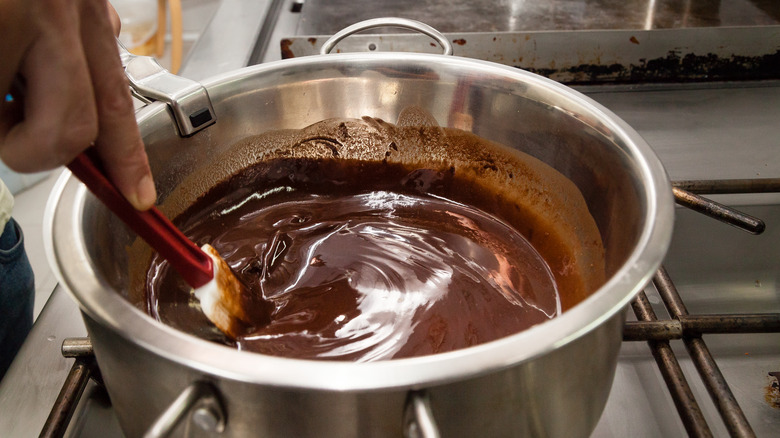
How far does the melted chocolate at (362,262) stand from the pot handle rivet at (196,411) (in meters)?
0.30

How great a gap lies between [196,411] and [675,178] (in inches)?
39.9

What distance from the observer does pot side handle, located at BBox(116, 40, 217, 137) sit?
0.81 meters

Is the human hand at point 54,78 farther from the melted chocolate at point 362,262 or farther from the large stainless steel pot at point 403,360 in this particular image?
the melted chocolate at point 362,262

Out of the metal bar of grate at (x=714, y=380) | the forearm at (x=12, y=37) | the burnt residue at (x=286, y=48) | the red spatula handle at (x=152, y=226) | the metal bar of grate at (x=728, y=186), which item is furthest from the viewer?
the burnt residue at (x=286, y=48)

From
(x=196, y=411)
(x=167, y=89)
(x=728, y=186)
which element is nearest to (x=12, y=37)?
(x=196, y=411)

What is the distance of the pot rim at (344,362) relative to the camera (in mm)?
424

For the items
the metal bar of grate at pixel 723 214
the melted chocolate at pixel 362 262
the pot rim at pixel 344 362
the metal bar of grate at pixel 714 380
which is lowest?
the melted chocolate at pixel 362 262

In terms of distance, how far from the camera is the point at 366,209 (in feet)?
3.57

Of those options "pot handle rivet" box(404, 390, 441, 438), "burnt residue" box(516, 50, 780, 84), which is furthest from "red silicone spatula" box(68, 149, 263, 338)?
"burnt residue" box(516, 50, 780, 84)

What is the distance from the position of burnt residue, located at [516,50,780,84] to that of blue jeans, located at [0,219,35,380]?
Answer: 1168 millimetres

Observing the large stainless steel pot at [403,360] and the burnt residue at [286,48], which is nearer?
the large stainless steel pot at [403,360]

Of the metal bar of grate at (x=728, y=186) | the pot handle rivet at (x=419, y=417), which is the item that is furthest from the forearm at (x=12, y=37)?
the metal bar of grate at (x=728, y=186)

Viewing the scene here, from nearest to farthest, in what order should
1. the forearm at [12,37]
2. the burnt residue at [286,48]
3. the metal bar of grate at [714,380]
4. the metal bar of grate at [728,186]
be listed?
the forearm at [12,37]
the metal bar of grate at [714,380]
the metal bar of grate at [728,186]
the burnt residue at [286,48]

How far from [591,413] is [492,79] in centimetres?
55
